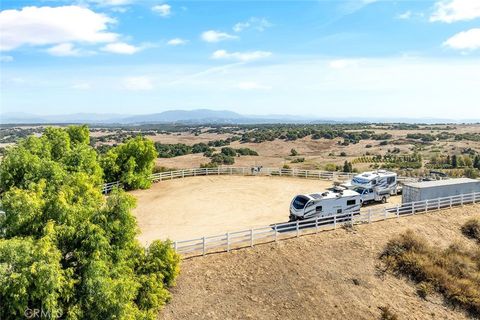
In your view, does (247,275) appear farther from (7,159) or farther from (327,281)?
(7,159)

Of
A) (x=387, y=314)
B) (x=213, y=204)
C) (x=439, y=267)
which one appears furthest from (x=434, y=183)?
(x=213, y=204)

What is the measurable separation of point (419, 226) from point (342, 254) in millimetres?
7524

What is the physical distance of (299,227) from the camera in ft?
78.8

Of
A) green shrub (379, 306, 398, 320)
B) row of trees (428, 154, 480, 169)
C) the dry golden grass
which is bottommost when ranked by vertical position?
green shrub (379, 306, 398, 320)

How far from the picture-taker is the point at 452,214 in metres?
28.6

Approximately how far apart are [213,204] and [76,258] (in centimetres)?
1804

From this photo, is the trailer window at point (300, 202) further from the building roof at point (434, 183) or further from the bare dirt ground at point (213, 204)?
the building roof at point (434, 183)

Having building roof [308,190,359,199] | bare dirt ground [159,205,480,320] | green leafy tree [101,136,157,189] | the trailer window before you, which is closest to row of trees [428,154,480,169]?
building roof [308,190,359,199]

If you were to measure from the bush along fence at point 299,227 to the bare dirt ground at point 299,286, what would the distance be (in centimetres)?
60

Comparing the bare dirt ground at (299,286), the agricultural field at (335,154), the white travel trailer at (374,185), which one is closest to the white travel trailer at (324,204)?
the bare dirt ground at (299,286)

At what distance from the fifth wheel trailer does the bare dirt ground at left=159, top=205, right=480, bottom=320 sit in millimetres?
7422

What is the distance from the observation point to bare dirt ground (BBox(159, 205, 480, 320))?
17.7 m

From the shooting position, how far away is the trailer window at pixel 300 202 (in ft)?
80.4

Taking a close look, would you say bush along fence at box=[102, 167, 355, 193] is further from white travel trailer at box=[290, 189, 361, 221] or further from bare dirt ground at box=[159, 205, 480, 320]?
bare dirt ground at box=[159, 205, 480, 320]
